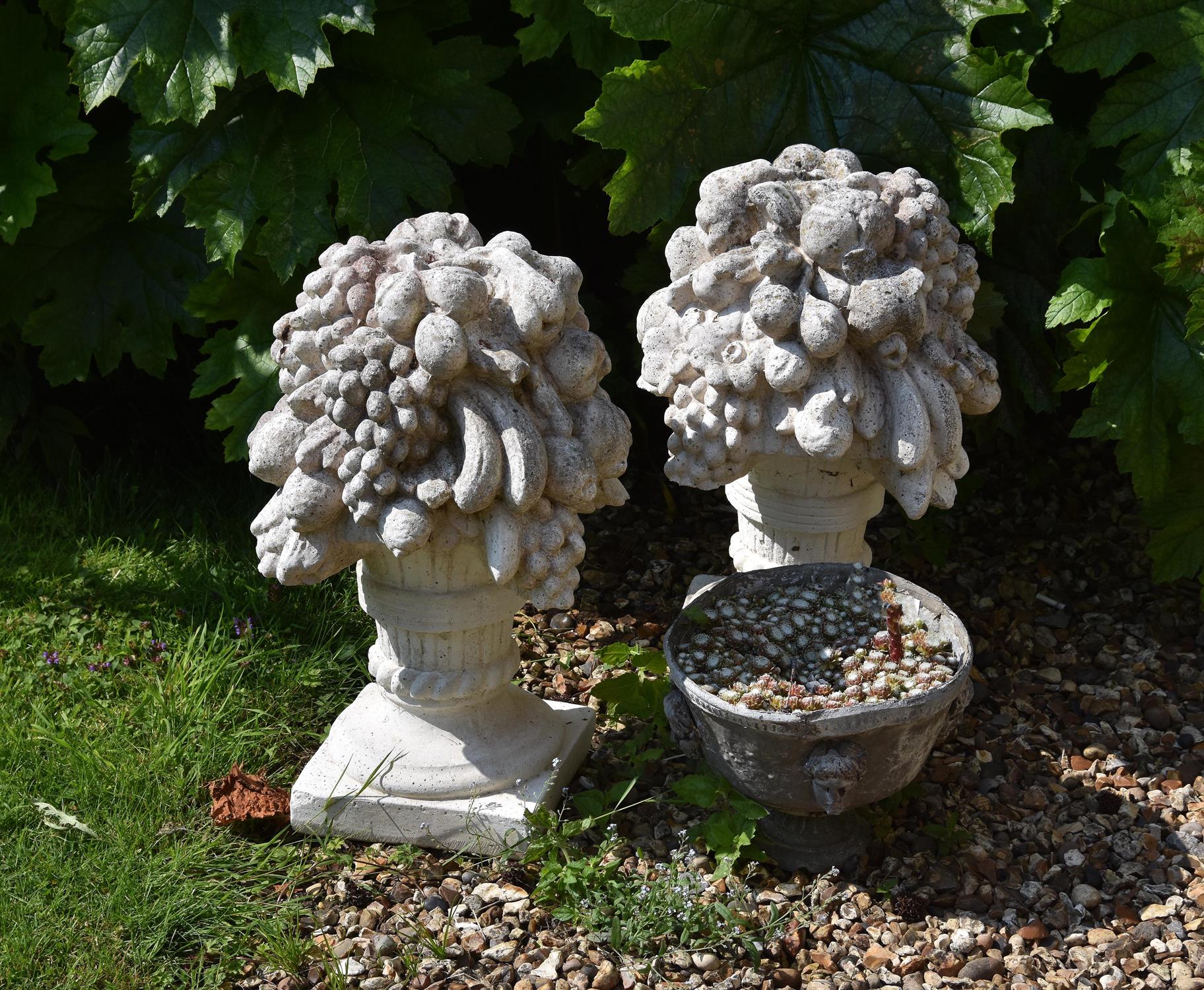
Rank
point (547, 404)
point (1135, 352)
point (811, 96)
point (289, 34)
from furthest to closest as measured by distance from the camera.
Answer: point (811, 96) → point (1135, 352) → point (289, 34) → point (547, 404)

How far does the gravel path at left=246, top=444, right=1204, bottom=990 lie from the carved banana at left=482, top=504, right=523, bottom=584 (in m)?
0.71

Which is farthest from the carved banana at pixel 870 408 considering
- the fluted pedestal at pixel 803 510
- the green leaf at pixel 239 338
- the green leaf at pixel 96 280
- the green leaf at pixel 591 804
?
the green leaf at pixel 96 280

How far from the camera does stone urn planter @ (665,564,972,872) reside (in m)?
2.58

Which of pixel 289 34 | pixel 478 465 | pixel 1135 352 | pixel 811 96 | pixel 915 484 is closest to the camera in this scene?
pixel 478 465

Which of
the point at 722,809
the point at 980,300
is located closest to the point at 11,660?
the point at 722,809

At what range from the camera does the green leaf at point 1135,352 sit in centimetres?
319

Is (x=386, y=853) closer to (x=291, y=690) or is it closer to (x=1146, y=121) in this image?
(x=291, y=690)

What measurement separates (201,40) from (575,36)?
0.90 m

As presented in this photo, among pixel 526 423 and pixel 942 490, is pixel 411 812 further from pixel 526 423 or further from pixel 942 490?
pixel 942 490

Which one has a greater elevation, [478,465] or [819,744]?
[478,465]

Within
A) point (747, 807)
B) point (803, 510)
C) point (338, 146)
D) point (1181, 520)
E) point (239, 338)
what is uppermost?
point (338, 146)

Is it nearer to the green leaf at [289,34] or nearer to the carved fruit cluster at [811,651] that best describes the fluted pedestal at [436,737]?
the carved fruit cluster at [811,651]

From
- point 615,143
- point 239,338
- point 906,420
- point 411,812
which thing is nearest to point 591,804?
point 411,812

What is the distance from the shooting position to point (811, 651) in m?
2.88
